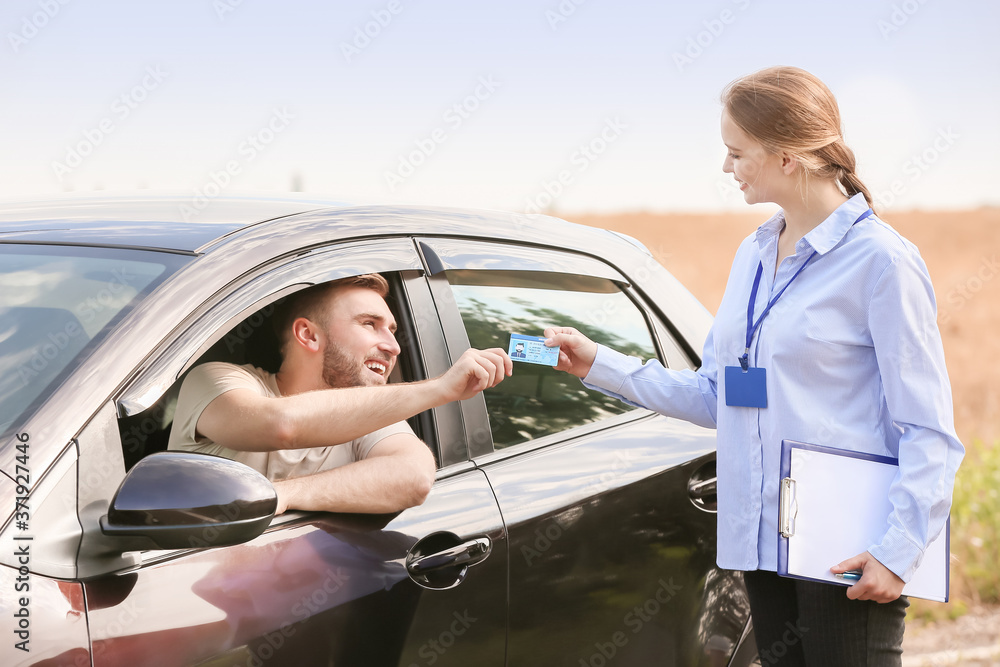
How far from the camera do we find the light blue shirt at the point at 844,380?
1.79m

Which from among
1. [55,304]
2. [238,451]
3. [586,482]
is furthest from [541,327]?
[55,304]

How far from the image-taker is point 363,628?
5.46 ft

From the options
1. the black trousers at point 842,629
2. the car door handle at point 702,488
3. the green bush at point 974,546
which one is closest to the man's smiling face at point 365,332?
the car door handle at point 702,488

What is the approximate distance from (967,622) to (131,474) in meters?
4.62

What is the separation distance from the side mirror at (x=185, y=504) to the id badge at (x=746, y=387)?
1086mm

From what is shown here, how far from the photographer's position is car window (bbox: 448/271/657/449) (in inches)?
87.4

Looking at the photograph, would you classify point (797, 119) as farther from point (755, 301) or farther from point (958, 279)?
point (958, 279)

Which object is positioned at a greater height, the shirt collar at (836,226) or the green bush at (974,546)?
the shirt collar at (836,226)

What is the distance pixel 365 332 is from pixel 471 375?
337 mm

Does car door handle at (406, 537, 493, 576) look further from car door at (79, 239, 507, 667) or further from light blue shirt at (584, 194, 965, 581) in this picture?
light blue shirt at (584, 194, 965, 581)

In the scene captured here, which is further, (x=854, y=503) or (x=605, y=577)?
(x=605, y=577)

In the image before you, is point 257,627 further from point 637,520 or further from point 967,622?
point 967,622

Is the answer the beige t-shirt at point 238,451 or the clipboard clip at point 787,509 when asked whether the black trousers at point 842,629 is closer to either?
the clipboard clip at point 787,509

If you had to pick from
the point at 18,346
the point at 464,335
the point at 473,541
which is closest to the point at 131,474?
the point at 18,346
